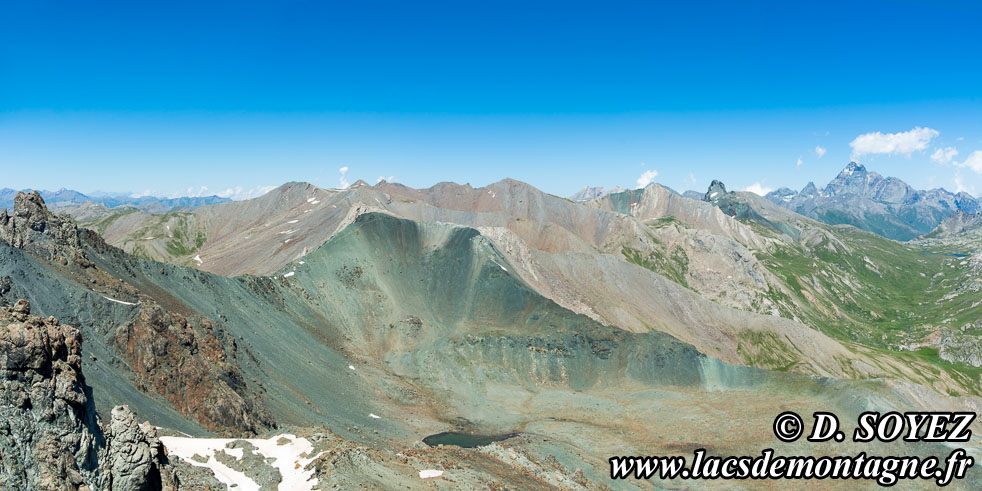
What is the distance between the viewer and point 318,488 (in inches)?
1135

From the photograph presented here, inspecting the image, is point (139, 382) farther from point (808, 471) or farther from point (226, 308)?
point (808, 471)

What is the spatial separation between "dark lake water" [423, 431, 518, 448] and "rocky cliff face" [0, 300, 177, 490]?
4310cm

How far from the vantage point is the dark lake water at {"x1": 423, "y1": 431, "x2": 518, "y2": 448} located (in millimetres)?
62281

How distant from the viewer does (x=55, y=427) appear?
1930 centimetres

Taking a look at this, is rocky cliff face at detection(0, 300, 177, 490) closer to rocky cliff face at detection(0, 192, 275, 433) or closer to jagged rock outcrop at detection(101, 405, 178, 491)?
jagged rock outcrop at detection(101, 405, 178, 491)

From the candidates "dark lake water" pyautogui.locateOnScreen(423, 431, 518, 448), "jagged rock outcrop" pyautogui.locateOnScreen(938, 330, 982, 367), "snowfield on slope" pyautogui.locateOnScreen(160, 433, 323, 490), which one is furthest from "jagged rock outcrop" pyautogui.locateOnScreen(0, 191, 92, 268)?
"jagged rock outcrop" pyautogui.locateOnScreen(938, 330, 982, 367)

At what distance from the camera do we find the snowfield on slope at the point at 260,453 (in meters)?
29.8

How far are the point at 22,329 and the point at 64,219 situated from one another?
177 ft

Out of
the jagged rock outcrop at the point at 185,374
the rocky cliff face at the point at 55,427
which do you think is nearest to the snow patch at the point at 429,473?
the rocky cliff face at the point at 55,427

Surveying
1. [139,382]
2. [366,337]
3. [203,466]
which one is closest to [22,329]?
[203,466]

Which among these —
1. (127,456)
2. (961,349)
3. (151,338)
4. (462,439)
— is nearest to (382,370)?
(462,439)
